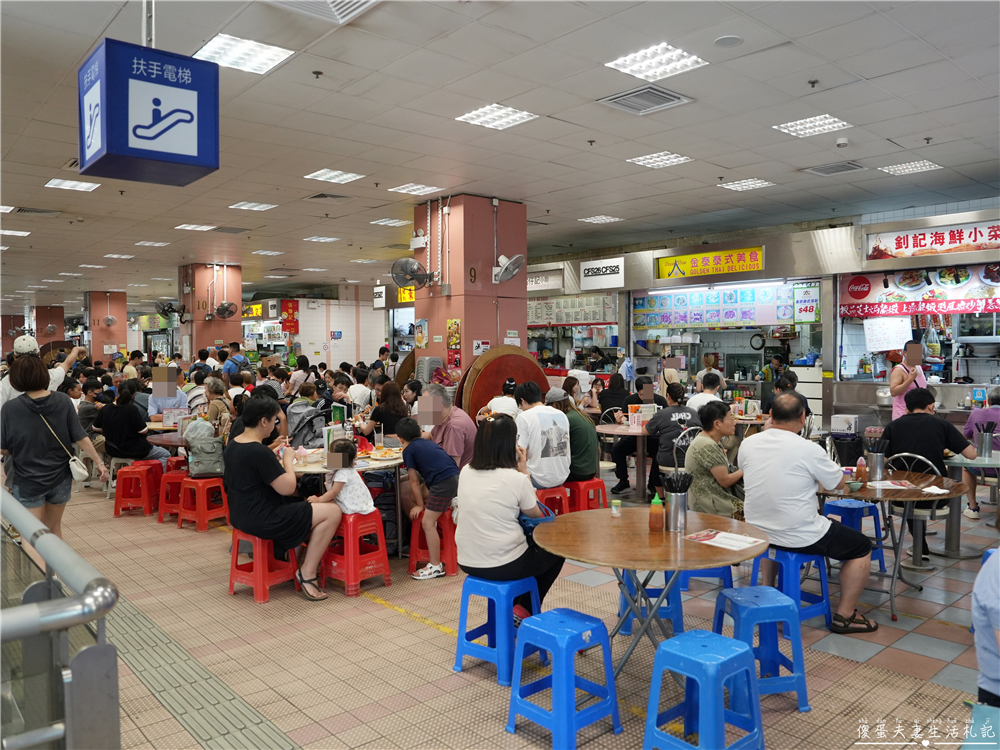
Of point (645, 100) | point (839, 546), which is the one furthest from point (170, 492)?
point (839, 546)

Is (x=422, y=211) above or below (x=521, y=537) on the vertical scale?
above

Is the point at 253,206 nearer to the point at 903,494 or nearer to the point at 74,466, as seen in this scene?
the point at 74,466

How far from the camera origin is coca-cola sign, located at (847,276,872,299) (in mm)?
10336

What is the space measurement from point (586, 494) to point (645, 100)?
12.1ft

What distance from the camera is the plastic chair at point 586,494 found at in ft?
21.0

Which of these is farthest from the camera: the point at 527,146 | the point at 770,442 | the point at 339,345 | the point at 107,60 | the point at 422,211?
the point at 339,345

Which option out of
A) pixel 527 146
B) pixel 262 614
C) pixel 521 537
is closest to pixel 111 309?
pixel 527 146

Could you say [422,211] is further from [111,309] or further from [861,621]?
[111,309]

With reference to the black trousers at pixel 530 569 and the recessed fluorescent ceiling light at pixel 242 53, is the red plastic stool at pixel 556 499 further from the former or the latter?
the recessed fluorescent ceiling light at pixel 242 53

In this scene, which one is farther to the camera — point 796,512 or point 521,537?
point 796,512

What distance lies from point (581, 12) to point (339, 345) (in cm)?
1871

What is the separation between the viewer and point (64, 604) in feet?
4.41

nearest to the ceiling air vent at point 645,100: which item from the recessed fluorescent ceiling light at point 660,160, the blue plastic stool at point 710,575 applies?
the recessed fluorescent ceiling light at point 660,160

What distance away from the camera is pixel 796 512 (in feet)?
12.9
